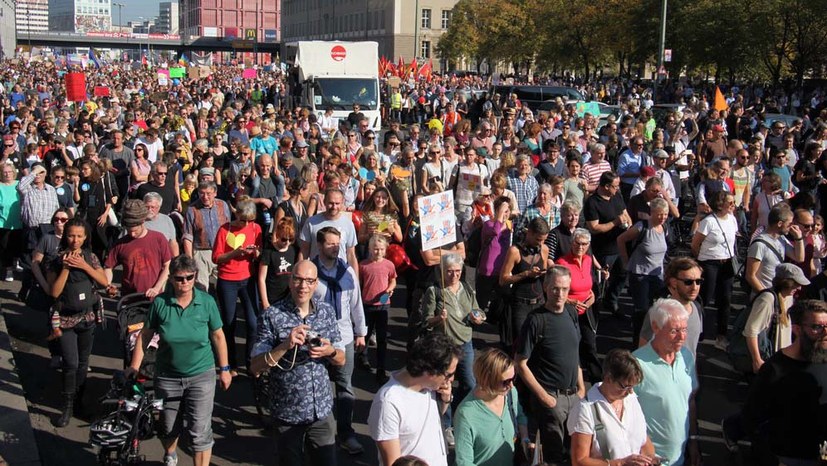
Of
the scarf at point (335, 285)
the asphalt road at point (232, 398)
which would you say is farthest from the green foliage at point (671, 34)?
the scarf at point (335, 285)

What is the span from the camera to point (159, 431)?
19.0 ft

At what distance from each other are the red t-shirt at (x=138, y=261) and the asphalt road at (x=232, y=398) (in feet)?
3.30

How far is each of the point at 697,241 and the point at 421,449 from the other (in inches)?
190

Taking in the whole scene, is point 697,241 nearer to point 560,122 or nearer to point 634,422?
point 634,422

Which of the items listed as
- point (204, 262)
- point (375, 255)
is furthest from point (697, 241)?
point (204, 262)

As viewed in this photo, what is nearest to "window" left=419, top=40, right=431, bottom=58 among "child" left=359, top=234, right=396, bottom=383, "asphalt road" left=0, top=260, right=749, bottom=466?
"asphalt road" left=0, top=260, right=749, bottom=466

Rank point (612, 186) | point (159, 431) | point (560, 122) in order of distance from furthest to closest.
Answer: point (560, 122), point (612, 186), point (159, 431)

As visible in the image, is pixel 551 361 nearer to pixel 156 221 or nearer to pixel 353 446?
pixel 353 446

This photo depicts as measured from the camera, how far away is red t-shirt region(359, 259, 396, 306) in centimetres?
735

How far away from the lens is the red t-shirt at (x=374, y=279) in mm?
7352

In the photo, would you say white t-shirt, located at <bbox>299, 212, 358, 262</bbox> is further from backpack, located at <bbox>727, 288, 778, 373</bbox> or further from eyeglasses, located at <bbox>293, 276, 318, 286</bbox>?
backpack, located at <bbox>727, 288, 778, 373</bbox>

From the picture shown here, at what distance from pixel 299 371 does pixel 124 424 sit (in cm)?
124

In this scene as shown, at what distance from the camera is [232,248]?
303 inches

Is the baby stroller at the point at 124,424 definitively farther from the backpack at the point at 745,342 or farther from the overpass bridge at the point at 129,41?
the overpass bridge at the point at 129,41
